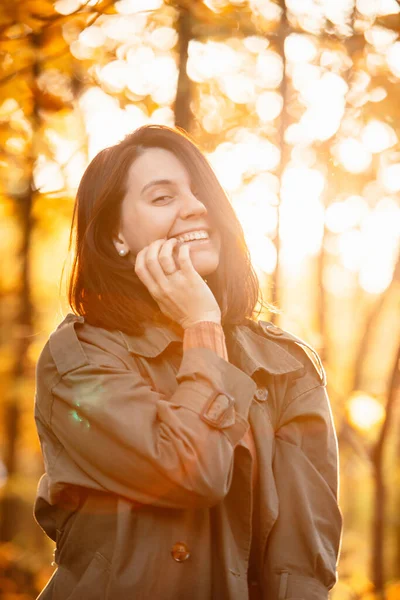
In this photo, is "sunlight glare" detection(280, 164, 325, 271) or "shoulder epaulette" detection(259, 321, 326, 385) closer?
"shoulder epaulette" detection(259, 321, 326, 385)

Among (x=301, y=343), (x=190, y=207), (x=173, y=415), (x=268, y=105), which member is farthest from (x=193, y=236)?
(x=268, y=105)

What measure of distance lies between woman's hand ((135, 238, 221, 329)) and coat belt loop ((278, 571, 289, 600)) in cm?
85

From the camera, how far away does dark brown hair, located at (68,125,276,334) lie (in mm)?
2428

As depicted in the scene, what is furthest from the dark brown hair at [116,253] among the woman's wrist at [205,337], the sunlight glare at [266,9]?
the sunlight glare at [266,9]

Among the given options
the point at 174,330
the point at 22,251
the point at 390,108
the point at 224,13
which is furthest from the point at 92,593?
the point at 22,251

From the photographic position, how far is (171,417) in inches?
76.5

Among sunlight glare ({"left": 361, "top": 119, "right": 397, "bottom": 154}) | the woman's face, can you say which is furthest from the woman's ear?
sunlight glare ({"left": 361, "top": 119, "right": 397, "bottom": 154})

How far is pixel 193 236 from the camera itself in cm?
248

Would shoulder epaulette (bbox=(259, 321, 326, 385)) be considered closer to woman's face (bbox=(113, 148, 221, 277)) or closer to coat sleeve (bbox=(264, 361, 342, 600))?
coat sleeve (bbox=(264, 361, 342, 600))

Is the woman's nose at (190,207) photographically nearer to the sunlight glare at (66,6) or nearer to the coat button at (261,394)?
the coat button at (261,394)

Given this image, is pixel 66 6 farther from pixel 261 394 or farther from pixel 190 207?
pixel 261 394

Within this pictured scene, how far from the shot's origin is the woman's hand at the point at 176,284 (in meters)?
2.28

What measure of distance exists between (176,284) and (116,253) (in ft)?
1.17

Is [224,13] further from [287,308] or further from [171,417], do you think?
[171,417]
